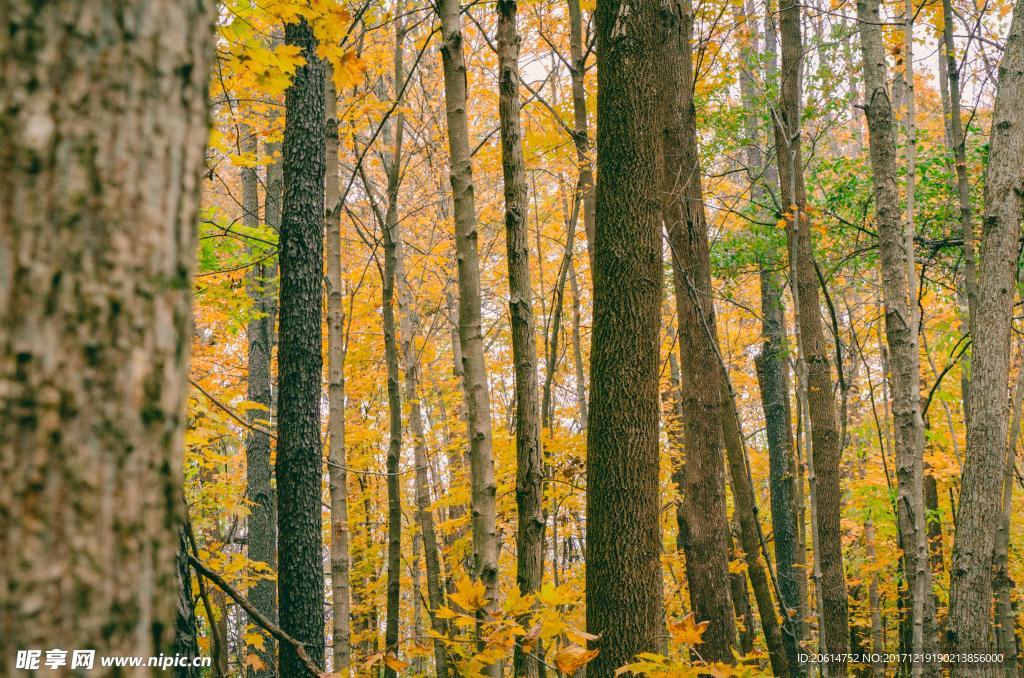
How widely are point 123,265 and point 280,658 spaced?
497 cm

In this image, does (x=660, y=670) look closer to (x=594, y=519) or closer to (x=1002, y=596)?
(x=594, y=519)

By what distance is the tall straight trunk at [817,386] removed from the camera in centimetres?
654

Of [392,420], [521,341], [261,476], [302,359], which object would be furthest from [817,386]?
[261,476]

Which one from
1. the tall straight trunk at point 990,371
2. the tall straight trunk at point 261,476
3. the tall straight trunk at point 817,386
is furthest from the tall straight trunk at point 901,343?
the tall straight trunk at point 261,476

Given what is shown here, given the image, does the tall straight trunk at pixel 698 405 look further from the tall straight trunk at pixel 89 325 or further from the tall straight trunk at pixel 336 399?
the tall straight trunk at pixel 89 325

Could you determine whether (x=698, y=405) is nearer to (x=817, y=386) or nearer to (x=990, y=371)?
(x=817, y=386)

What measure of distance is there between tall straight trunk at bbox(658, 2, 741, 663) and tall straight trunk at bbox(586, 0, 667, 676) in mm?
1970

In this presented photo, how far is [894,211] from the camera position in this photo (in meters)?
5.29

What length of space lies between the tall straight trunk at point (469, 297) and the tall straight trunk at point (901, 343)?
2910mm

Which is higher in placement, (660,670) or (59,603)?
(59,603)

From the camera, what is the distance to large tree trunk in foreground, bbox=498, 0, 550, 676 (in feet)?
13.5

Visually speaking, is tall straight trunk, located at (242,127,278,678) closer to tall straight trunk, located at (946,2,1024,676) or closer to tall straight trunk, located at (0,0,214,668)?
tall straight trunk, located at (946,2,1024,676)

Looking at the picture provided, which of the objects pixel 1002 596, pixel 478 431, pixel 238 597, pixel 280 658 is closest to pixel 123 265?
pixel 238 597

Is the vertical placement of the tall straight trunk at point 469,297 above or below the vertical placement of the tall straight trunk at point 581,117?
below
